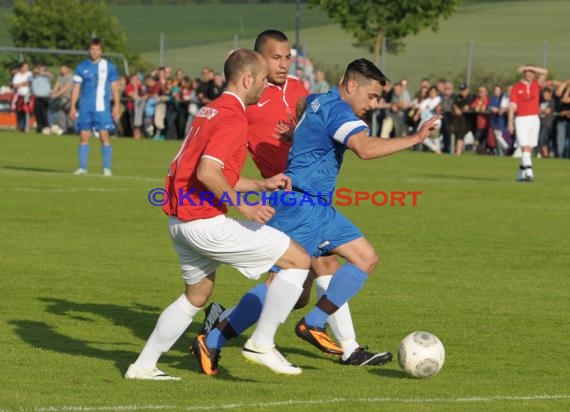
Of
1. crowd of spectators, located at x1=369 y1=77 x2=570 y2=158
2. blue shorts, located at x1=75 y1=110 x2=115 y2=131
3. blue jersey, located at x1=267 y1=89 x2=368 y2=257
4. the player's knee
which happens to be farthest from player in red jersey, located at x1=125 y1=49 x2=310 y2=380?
crowd of spectators, located at x1=369 y1=77 x2=570 y2=158

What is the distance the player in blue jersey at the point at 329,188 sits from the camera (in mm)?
8766

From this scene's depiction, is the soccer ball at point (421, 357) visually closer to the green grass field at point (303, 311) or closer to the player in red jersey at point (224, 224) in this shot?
the green grass field at point (303, 311)

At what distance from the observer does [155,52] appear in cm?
7781

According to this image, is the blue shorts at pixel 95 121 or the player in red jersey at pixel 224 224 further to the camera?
the blue shorts at pixel 95 121

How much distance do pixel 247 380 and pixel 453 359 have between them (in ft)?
5.37

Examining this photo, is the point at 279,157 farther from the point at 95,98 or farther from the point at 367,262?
the point at 95,98

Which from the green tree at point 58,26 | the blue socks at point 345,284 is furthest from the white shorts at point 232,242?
the green tree at point 58,26

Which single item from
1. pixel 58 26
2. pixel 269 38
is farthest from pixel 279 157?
pixel 58 26

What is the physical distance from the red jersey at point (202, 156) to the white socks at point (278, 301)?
548 millimetres

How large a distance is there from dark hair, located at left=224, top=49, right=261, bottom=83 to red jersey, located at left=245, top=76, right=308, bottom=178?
1666 millimetres

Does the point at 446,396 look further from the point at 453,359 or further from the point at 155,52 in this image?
the point at 155,52

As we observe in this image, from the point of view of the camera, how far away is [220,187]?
25.2 ft

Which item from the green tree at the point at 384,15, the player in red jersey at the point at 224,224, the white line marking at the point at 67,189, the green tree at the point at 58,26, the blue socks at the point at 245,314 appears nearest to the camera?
the player in red jersey at the point at 224,224

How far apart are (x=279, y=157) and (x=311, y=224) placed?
1.15 metres
